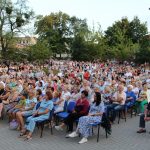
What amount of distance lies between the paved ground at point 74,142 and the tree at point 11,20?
116 feet

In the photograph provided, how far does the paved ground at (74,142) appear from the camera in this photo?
27.7ft

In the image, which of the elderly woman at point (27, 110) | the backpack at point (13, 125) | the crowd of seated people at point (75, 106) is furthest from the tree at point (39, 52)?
the backpack at point (13, 125)

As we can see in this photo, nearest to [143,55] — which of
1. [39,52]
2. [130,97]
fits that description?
[39,52]

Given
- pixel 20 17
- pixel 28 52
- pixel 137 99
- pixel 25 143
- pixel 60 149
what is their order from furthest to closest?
1. pixel 20 17
2. pixel 28 52
3. pixel 137 99
4. pixel 25 143
5. pixel 60 149

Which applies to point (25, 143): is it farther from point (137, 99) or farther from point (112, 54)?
point (112, 54)

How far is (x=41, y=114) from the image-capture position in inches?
380

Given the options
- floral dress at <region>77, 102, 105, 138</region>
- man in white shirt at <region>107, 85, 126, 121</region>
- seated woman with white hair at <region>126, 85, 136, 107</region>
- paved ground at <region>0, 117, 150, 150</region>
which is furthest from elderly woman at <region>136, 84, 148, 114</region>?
floral dress at <region>77, 102, 105, 138</region>

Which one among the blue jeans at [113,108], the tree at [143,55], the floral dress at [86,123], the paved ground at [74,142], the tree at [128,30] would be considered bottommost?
the paved ground at [74,142]

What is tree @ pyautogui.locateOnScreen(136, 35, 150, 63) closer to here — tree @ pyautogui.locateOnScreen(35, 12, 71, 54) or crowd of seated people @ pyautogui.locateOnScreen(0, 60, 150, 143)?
tree @ pyautogui.locateOnScreen(35, 12, 71, 54)

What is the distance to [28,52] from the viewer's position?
41.9m

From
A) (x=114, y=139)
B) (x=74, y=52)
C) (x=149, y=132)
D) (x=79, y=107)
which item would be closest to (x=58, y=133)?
(x=79, y=107)

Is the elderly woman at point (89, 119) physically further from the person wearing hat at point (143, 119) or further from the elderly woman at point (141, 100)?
the elderly woman at point (141, 100)

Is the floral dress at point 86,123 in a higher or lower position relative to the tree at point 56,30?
lower

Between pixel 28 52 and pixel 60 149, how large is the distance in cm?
3429
